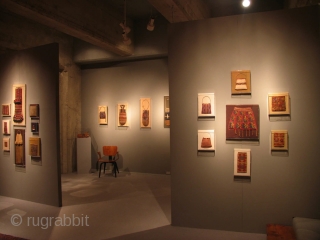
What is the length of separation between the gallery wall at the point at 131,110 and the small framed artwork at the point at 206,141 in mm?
3869

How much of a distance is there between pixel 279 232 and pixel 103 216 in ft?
8.59

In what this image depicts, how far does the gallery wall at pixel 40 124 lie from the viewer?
4.77 meters

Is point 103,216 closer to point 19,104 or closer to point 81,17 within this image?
point 19,104

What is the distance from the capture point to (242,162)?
357 cm

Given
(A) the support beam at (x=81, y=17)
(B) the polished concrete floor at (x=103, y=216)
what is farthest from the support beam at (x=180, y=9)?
(B) the polished concrete floor at (x=103, y=216)

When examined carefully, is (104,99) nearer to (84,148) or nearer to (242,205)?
(84,148)

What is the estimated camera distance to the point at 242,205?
3.61 metres

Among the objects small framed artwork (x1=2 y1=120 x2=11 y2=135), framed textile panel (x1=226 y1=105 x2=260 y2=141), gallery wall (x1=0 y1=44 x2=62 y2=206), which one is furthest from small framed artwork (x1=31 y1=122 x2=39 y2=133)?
framed textile panel (x1=226 y1=105 x2=260 y2=141)

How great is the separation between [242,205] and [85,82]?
6651 mm

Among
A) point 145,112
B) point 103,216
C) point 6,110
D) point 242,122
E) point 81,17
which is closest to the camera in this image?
point 242,122

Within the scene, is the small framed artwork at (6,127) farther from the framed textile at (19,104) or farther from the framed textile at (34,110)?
the framed textile at (34,110)

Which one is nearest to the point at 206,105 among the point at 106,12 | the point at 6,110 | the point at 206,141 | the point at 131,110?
the point at 206,141

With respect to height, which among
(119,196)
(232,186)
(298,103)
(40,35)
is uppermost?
(40,35)

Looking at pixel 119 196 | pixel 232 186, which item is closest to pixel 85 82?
pixel 119 196
